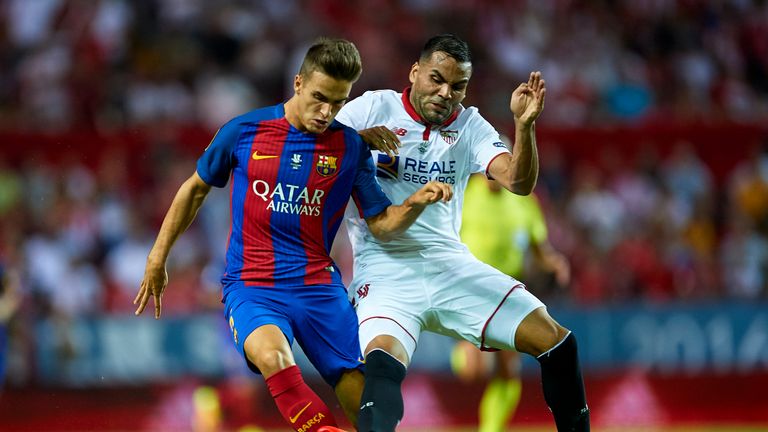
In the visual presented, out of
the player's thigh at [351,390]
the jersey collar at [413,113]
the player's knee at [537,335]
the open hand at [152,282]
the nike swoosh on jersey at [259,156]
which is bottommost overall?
the player's thigh at [351,390]

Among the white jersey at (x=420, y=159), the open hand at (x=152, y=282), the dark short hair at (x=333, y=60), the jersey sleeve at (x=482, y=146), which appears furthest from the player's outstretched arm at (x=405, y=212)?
the open hand at (x=152, y=282)

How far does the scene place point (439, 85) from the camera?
6023mm

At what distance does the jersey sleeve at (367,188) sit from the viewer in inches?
236

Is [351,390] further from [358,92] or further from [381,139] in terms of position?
[358,92]

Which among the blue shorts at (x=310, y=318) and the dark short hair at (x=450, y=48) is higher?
the dark short hair at (x=450, y=48)

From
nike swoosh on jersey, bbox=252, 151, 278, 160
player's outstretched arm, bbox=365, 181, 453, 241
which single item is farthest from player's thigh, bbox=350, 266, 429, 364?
nike swoosh on jersey, bbox=252, 151, 278, 160

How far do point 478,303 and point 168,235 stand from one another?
1.65 meters

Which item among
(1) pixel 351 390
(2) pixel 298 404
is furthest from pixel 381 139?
(2) pixel 298 404

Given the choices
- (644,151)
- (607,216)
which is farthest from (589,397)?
(644,151)

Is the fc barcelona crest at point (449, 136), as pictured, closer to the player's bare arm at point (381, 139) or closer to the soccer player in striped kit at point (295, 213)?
the player's bare arm at point (381, 139)

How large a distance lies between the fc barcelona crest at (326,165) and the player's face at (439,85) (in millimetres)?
604

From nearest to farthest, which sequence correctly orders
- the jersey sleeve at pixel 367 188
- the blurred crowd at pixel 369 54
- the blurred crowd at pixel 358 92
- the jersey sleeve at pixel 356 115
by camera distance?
the jersey sleeve at pixel 367 188 < the jersey sleeve at pixel 356 115 < the blurred crowd at pixel 358 92 < the blurred crowd at pixel 369 54

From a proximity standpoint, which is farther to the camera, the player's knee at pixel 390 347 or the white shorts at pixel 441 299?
the white shorts at pixel 441 299

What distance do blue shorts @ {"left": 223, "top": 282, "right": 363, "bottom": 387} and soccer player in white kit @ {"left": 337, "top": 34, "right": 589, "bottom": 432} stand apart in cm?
12
